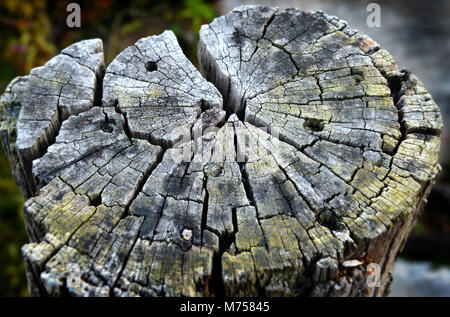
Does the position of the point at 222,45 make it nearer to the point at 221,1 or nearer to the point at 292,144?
the point at 292,144

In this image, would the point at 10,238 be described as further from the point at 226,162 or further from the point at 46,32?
the point at 226,162

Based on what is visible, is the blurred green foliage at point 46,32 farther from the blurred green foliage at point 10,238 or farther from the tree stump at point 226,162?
the tree stump at point 226,162

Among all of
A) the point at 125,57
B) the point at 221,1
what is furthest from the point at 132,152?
the point at 221,1

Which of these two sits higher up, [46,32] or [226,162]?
[46,32]

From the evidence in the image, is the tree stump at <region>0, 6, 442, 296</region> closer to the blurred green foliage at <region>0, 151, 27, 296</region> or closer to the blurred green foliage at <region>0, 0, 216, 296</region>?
the blurred green foliage at <region>0, 151, 27, 296</region>

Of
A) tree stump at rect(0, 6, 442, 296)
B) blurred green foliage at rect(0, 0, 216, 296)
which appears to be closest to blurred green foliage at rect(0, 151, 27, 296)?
blurred green foliage at rect(0, 0, 216, 296)

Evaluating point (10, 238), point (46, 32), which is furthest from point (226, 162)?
point (46, 32)
